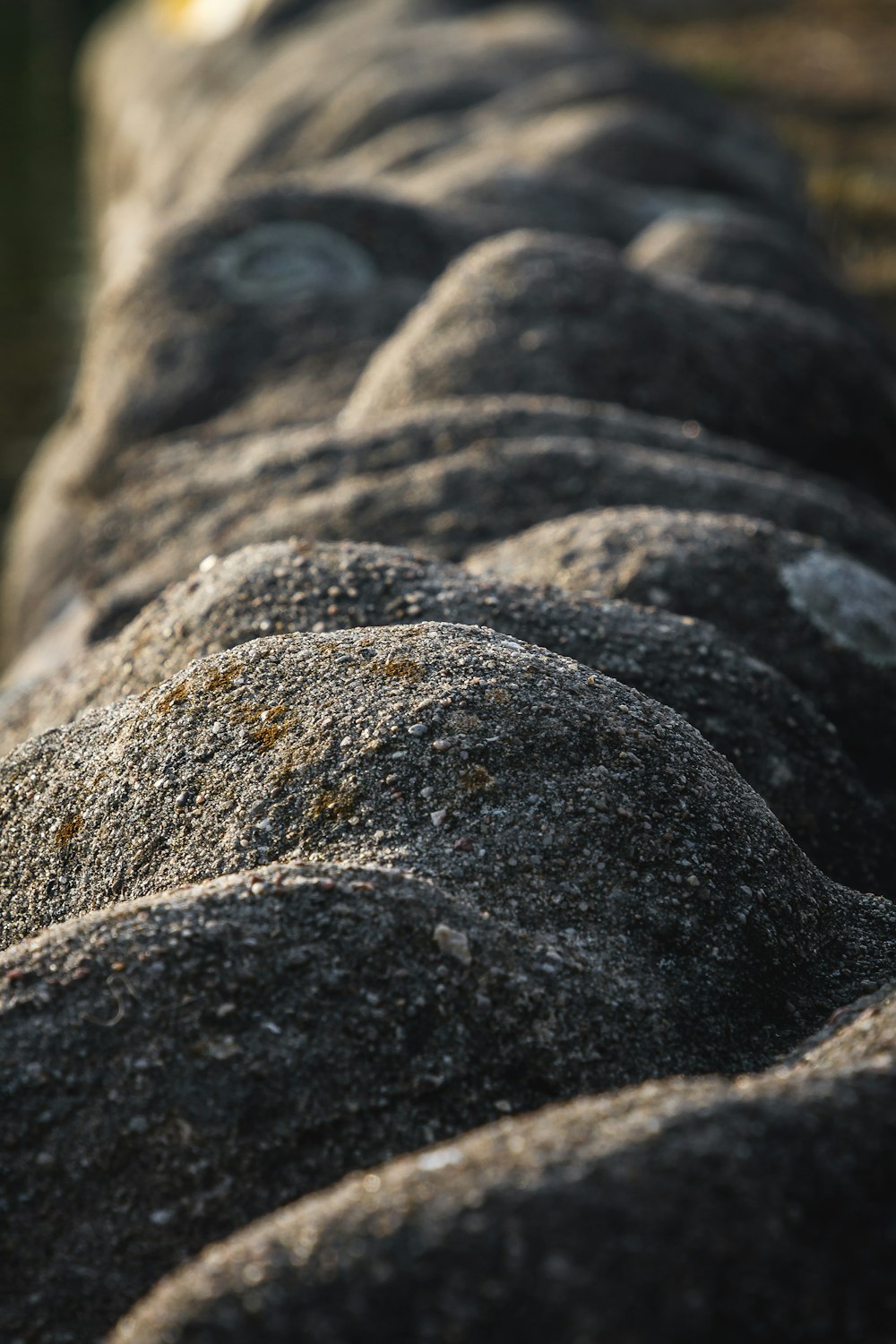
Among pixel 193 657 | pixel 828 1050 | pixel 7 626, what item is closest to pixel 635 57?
pixel 7 626

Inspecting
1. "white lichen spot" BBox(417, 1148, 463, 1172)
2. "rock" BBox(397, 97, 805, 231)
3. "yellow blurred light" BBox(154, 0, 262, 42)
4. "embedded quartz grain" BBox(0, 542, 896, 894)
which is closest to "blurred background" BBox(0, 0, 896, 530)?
"rock" BBox(397, 97, 805, 231)

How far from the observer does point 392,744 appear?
2.89 metres

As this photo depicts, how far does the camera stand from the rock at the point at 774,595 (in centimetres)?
423

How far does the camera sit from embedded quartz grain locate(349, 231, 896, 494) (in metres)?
6.33

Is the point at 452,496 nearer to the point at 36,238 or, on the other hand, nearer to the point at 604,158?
the point at 604,158

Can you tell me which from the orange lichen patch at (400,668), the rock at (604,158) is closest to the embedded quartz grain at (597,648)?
the orange lichen patch at (400,668)

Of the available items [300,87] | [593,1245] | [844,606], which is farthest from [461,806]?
[300,87]

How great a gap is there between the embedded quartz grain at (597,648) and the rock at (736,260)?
17.6 feet

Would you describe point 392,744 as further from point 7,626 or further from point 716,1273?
point 7,626

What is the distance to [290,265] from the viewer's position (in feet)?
26.9

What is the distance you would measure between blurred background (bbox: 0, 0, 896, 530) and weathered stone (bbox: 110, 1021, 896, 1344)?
12.5 m

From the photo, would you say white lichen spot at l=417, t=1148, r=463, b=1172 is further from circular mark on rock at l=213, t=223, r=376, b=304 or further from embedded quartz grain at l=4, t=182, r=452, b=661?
circular mark on rock at l=213, t=223, r=376, b=304

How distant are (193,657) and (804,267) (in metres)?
7.27

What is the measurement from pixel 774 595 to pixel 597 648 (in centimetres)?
87
